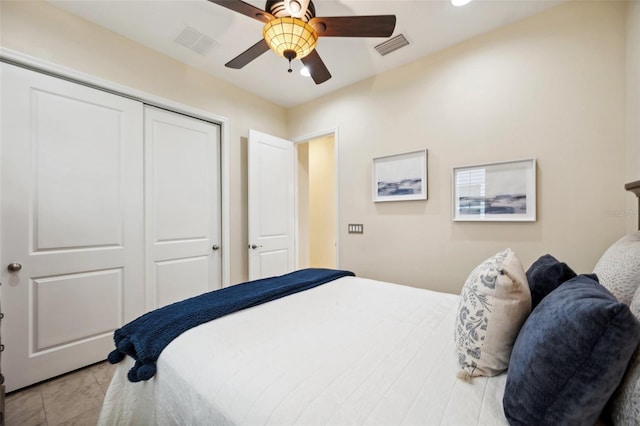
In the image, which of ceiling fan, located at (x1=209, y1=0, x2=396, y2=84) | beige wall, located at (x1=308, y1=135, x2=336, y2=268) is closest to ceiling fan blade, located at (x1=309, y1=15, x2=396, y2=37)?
ceiling fan, located at (x1=209, y1=0, x2=396, y2=84)

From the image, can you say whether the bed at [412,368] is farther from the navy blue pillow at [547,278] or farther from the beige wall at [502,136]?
the beige wall at [502,136]

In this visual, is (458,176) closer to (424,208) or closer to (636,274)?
(424,208)

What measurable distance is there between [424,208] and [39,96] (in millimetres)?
3207

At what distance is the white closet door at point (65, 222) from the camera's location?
1841 mm

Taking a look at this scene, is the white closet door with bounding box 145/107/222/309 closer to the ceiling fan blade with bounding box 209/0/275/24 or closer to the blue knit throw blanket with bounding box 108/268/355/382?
the blue knit throw blanket with bounding box 108/268/355/382

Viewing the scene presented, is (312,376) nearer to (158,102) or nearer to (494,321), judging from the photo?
(494,321)

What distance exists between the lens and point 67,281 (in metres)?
2.05

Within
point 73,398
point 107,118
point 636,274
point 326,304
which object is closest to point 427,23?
point 636,274

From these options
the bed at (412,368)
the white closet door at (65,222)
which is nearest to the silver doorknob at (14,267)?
the white closet door at (65,222)

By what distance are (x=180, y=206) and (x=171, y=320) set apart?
1720 millimetres

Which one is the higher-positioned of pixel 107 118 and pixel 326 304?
pixel 107 118

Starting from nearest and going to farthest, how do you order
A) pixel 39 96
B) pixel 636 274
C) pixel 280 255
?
pixel 636 274 → pixel 39 96 → pixel 280 255

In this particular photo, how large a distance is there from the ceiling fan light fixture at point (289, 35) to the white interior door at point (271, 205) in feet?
5.25

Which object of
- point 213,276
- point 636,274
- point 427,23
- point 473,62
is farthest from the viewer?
point 213,276
